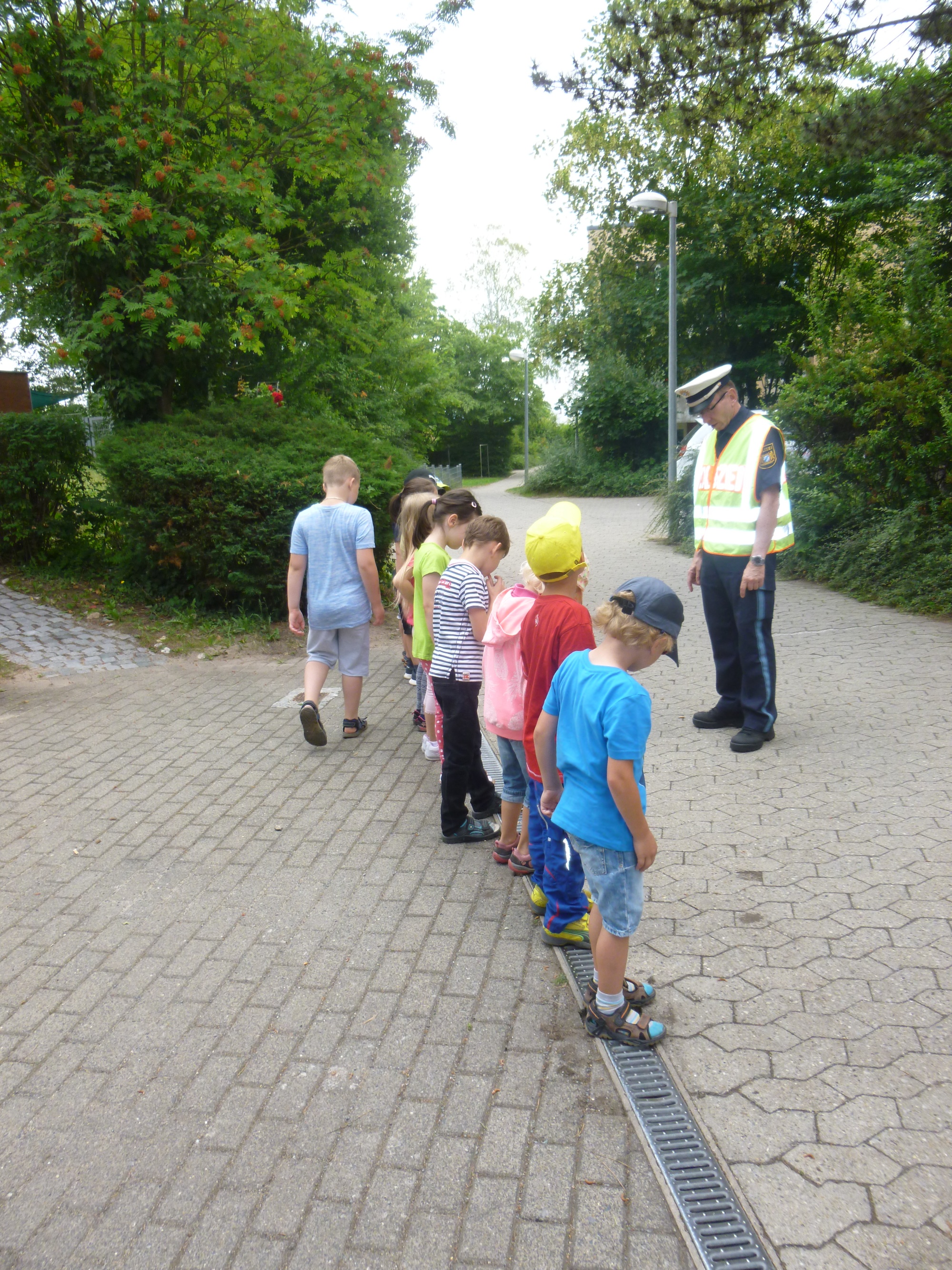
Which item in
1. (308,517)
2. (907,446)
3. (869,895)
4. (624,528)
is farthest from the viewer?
(624,528)

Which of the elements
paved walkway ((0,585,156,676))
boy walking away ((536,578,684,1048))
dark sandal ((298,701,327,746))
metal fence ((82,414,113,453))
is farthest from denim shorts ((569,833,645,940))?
metal fence ((82,414,113,453))

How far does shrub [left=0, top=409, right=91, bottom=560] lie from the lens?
10.4 m

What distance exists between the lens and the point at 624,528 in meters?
18.9

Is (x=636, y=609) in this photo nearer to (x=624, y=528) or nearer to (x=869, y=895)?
(x=869, y=895)

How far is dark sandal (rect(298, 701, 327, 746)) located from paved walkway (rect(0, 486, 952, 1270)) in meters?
0.23

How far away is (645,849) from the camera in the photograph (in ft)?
9.00

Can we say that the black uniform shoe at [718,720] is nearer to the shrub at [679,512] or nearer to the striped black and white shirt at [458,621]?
the striped black and white shirt at [458,621]

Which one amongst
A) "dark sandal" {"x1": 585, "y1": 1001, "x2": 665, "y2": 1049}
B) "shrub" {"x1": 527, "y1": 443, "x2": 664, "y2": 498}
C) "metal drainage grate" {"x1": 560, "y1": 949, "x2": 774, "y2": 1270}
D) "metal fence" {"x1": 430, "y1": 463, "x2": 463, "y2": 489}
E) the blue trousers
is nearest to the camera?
"metal drainage grate" {"x1": 560, "y1": 949, "x2": 774, "y2": 1270}

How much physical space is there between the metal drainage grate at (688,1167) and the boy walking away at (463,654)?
1.68m

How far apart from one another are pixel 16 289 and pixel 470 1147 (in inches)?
398

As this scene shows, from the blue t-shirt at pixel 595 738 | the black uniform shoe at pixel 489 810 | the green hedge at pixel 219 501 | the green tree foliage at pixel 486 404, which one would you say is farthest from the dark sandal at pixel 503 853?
the green tree foliage at pixel 486 404

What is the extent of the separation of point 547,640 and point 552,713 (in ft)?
1.44

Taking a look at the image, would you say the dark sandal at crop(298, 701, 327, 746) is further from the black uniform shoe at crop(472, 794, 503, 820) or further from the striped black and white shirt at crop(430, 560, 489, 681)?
the striped black and white shirt at crop(430, 560, 489, 681)

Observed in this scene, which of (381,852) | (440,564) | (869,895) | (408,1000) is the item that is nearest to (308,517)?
(440,564)
